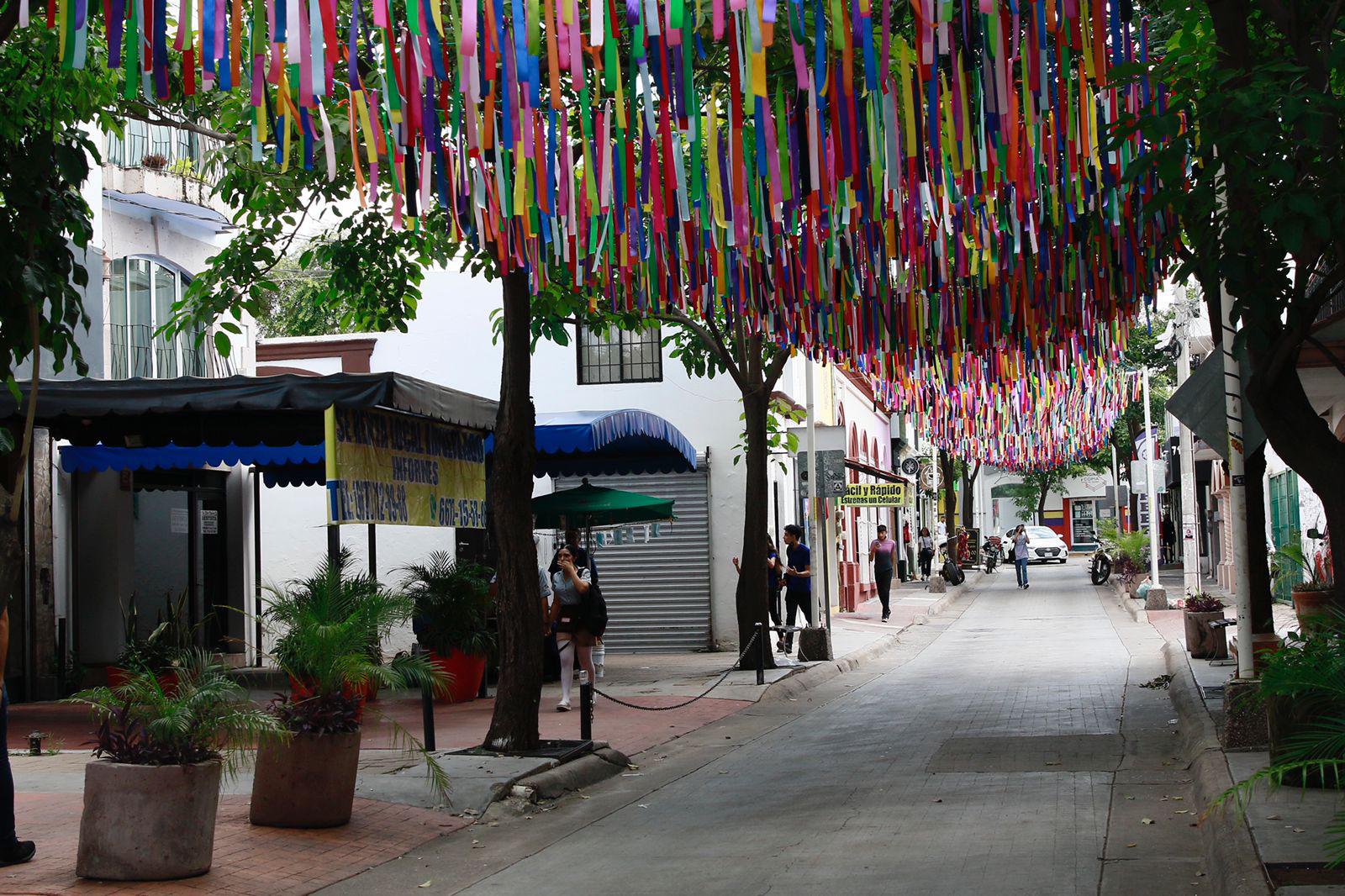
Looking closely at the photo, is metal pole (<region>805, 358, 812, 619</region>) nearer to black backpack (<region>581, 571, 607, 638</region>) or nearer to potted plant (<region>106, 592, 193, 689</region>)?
black backpack (<region>581, 571, 607, 638</region>)

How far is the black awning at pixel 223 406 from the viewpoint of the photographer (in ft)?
46.3

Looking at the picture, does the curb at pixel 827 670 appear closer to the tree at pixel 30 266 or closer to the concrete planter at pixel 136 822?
the concrete planter at pixel 136 822

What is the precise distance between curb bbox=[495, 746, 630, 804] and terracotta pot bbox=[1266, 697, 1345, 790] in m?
5.04

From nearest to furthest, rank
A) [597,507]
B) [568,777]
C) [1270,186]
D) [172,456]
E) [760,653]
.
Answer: [1270,186]
[568,777]
[172,456]
[760,653]
[597,507]

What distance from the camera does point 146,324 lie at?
21.1m

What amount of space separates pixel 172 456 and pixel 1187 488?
70.6 feet

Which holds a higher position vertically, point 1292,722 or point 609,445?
point 609,445

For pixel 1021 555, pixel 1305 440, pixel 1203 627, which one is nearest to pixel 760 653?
pixel 1203 627

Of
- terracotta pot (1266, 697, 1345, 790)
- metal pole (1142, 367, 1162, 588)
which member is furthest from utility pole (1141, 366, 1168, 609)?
terracotta pot (1266, 697, 1345, 790)

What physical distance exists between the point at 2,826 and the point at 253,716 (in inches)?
55.1

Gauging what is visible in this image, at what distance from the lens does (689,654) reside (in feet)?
81.9

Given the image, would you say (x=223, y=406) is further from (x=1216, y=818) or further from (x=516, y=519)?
(x=1216, y=818)

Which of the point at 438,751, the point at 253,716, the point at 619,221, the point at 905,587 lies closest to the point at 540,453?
the point at 438,751

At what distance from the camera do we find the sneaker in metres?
7.98
